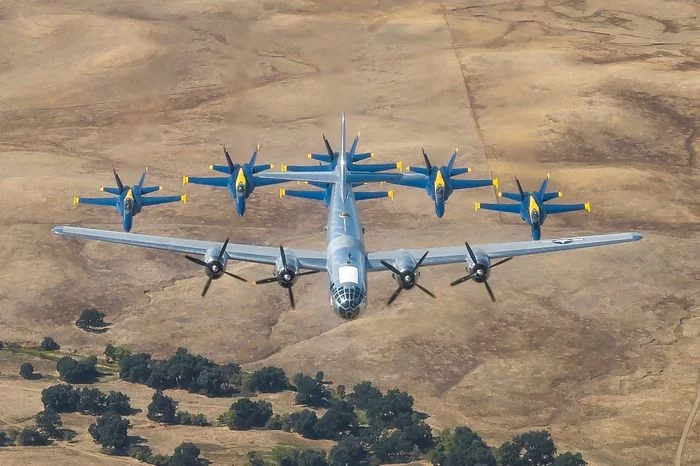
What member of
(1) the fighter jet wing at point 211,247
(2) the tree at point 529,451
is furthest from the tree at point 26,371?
(2) the tree at point 529,451

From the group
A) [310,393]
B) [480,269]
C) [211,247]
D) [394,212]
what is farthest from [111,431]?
[394,212]

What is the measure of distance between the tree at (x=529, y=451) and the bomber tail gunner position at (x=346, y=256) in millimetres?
12581

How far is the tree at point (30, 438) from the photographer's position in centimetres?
9122

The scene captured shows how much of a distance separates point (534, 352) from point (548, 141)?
183 feet

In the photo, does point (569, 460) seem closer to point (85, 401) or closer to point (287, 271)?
point (287, 271)

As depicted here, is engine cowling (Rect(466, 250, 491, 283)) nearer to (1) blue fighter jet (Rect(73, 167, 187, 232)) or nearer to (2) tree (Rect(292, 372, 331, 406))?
(2) tree (Rect(292, 372, 331, 406))

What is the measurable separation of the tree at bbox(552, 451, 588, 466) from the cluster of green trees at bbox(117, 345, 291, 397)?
26.7 metres

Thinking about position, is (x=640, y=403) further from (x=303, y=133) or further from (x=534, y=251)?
(x=303, y=133)

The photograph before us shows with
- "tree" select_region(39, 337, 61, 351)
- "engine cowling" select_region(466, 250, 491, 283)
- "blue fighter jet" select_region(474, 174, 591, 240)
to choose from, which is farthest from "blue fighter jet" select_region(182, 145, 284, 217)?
"engine cowling" select_region(466, 250, 491, 283)

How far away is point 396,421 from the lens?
95.9m

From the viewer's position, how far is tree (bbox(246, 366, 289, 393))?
104 meters

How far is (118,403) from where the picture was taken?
98125mm

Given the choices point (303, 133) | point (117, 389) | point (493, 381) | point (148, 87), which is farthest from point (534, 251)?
point (148, 87)

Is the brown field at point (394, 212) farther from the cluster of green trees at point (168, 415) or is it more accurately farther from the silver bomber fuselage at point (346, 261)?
the silver bomber fuselage at point (346, 261)
